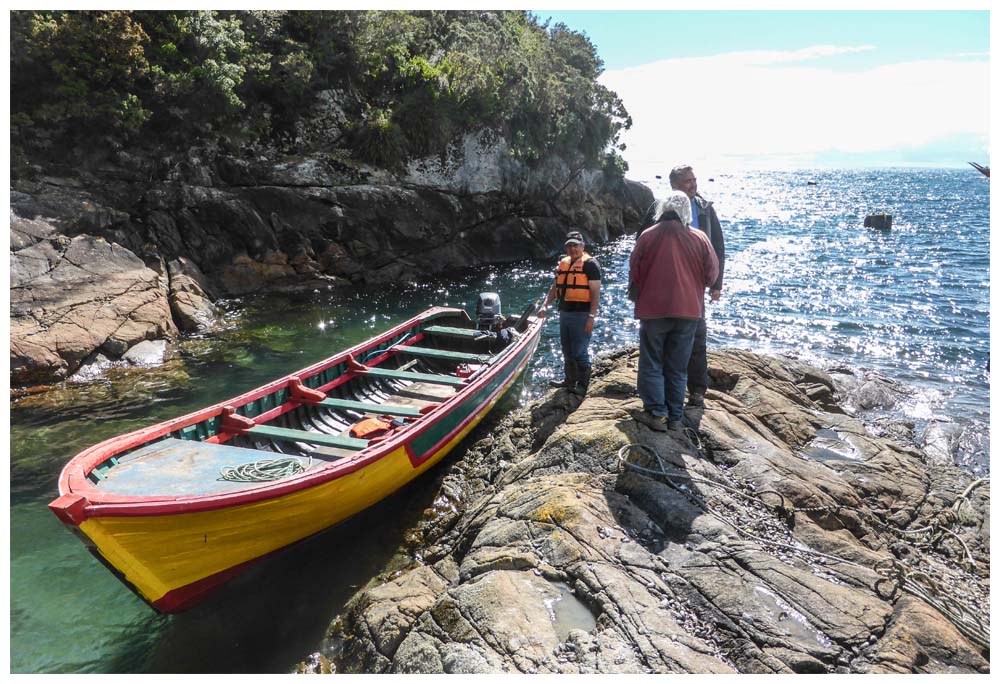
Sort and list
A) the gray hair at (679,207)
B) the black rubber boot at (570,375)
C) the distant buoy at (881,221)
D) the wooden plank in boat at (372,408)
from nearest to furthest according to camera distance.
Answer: the gray hair at (679,207) < the wooden plank in boat at (372,408) < the black rubber boot at (570,375) < the distant buoy at (881,221)

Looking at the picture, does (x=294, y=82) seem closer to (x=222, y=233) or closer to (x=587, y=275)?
(x=222, y=233)

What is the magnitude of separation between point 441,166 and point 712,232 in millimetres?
15638

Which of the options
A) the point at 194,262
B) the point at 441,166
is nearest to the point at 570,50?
the point at 441,166

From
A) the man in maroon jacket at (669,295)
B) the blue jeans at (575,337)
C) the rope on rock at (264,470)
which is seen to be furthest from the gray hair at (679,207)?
the rope on rock at (264,470)

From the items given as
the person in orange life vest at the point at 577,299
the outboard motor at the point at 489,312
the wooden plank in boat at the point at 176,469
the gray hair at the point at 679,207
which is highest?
the gray hair at the point at 679,207

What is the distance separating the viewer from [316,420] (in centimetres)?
802

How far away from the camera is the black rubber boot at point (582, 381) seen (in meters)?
7.79

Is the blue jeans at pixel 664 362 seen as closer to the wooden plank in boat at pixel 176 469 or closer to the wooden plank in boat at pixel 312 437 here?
the wooden plank in boat at pixel 312 437

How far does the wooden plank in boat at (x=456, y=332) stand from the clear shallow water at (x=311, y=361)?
1.34m

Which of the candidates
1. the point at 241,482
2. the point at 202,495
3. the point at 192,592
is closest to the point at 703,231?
the point at 241,482

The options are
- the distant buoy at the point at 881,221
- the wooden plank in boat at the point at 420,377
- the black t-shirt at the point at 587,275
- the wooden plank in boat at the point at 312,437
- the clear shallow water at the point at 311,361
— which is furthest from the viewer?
the distant buoy at the point at 881,221

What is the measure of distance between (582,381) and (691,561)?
3795 millimetres
